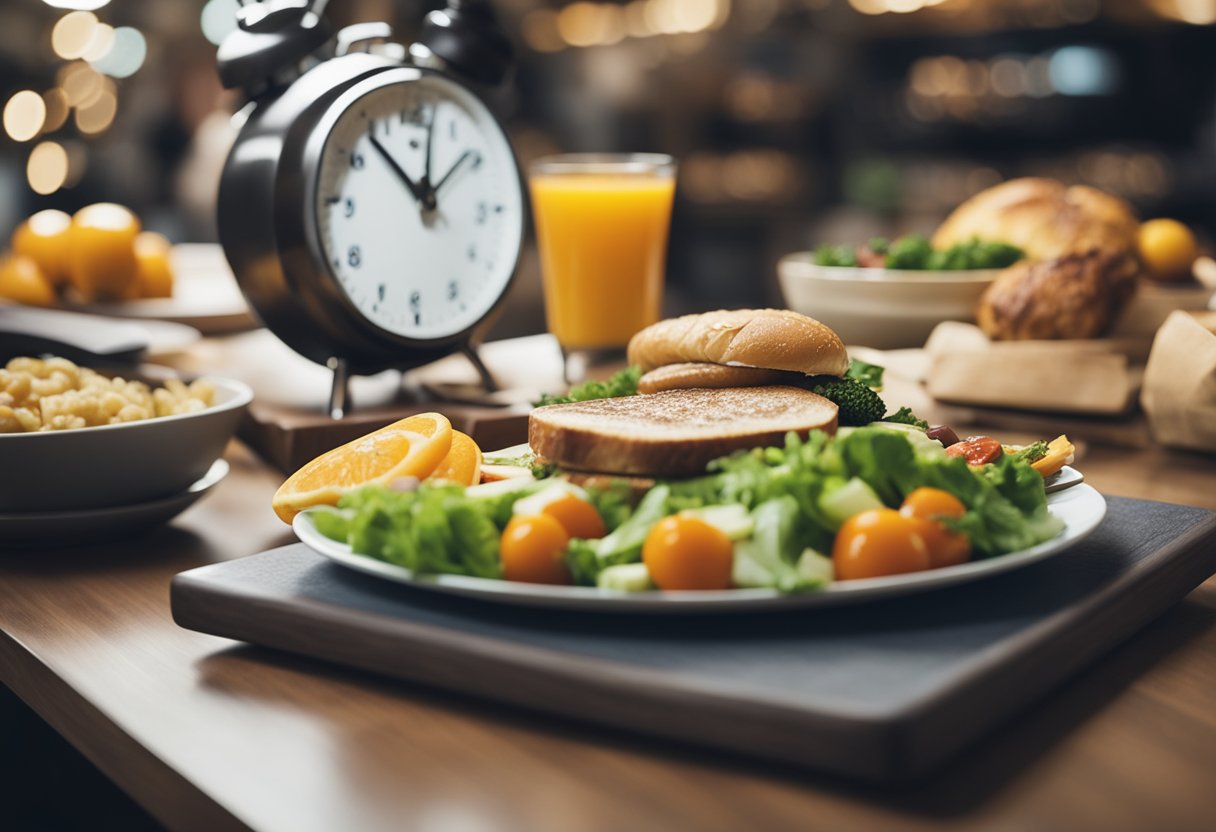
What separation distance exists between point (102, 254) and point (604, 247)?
982mm

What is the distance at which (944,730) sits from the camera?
2.21ft

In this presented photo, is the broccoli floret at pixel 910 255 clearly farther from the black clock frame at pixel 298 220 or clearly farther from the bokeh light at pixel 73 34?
the bokeh light at pixel 73 34

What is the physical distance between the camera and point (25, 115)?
11234 mm

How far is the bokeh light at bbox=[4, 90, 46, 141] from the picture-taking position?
36.2ft

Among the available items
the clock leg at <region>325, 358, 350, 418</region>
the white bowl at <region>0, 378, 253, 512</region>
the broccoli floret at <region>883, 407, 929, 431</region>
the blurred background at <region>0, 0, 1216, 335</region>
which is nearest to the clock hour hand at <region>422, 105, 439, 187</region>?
the clock leg at <region>325, 358, 350, 418</region>

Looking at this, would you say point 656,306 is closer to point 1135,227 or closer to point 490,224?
point 490,224

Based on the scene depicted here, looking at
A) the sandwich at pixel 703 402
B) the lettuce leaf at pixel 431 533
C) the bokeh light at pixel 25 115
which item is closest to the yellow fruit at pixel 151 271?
the sandwich at pixel 703 402

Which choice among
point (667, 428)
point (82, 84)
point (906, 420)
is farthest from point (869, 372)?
point (82, 84)

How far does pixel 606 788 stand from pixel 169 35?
11.9m

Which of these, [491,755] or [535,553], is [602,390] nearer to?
[535,553]

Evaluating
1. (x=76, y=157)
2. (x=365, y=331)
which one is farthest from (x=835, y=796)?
(x=76, y=157)

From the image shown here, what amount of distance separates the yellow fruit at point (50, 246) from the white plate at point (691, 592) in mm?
1755

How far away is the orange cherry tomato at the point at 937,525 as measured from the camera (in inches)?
32.1

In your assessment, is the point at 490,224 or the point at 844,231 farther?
the point at 844,231
